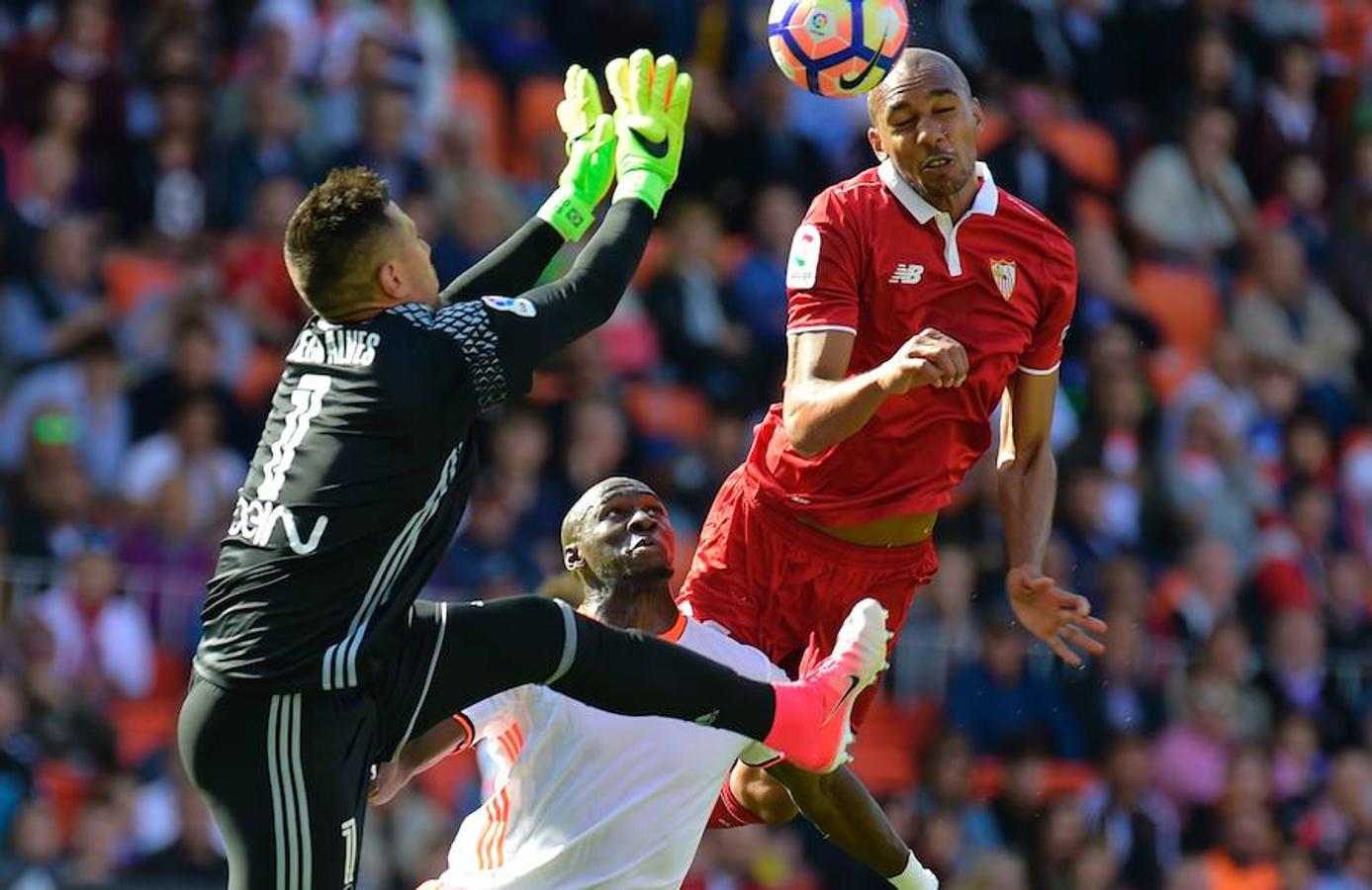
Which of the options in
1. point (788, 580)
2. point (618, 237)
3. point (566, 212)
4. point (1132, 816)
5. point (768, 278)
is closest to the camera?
point (618, 237)

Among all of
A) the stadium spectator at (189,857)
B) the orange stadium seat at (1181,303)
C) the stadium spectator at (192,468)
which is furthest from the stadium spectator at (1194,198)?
the stadium spectator at (189,857)

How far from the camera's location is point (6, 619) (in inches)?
436

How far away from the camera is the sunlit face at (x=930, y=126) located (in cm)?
721

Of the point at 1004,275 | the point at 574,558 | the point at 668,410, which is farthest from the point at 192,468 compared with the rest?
the point at 1004,275

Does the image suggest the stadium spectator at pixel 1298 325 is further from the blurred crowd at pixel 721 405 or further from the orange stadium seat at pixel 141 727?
the orange stadium seat at pixel 141 727

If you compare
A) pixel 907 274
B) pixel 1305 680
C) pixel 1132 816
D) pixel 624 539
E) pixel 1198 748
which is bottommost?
pixel 1132 816

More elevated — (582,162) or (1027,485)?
(582,162)

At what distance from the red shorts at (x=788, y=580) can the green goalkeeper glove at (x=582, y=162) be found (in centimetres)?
104

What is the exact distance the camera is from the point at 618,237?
674cm

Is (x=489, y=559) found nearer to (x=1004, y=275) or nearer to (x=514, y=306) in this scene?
(x=1004, y=275)

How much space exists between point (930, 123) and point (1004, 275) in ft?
1.66

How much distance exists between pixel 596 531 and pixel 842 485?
0.73m

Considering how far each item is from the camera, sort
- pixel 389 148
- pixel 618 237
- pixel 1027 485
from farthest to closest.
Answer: pixel 389 148, pixel 1027 485, pixel 618 237

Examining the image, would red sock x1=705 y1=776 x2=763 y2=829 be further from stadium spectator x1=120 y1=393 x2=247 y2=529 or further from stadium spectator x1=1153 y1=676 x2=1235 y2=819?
stadium spectator x1=1153 y1=676 x2=1235 y2=819
